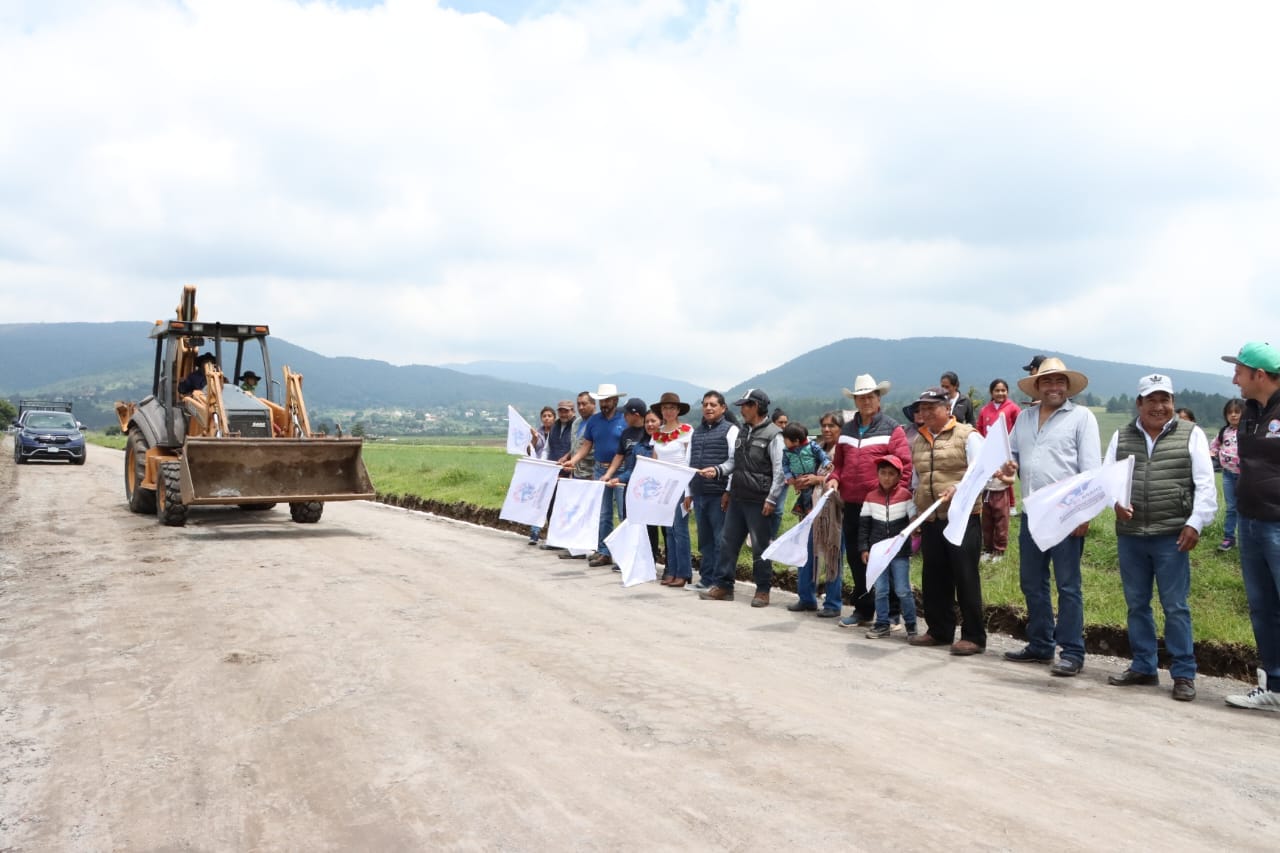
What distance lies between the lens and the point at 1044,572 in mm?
6934

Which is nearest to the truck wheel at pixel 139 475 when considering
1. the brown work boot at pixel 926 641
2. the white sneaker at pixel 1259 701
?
the brown work boot at pixel 926 641

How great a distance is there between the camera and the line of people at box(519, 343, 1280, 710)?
588 cm

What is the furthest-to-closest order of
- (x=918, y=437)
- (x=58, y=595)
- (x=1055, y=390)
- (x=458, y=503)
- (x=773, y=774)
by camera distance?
(x=458, y=503) → (x=58, y=595) → (x=918, y=437) → (x=1055, y=390) → (x=773, y=774)

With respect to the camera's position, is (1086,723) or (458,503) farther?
(458,503)

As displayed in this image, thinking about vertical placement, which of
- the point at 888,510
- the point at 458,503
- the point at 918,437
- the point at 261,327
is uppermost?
the point at 261,327

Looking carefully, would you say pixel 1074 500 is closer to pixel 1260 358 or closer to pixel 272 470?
pixel 1260 358

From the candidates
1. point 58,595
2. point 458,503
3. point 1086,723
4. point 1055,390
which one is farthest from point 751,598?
point 458,503

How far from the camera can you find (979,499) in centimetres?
738

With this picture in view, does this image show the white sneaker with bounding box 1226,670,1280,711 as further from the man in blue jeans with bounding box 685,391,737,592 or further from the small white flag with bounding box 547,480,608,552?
the small white flag with bounding box 547,480,608,552

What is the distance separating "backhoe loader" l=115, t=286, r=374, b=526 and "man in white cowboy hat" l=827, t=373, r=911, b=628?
24.3 ft

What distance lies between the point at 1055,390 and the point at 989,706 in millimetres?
2534

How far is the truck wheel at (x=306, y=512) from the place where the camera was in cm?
1411

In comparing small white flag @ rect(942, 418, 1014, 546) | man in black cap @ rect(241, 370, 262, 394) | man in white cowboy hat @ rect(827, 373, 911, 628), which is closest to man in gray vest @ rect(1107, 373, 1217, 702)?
small white flag @ rect(942, 418, 1014, 546)

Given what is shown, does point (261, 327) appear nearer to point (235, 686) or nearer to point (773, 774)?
point (235, 686)
